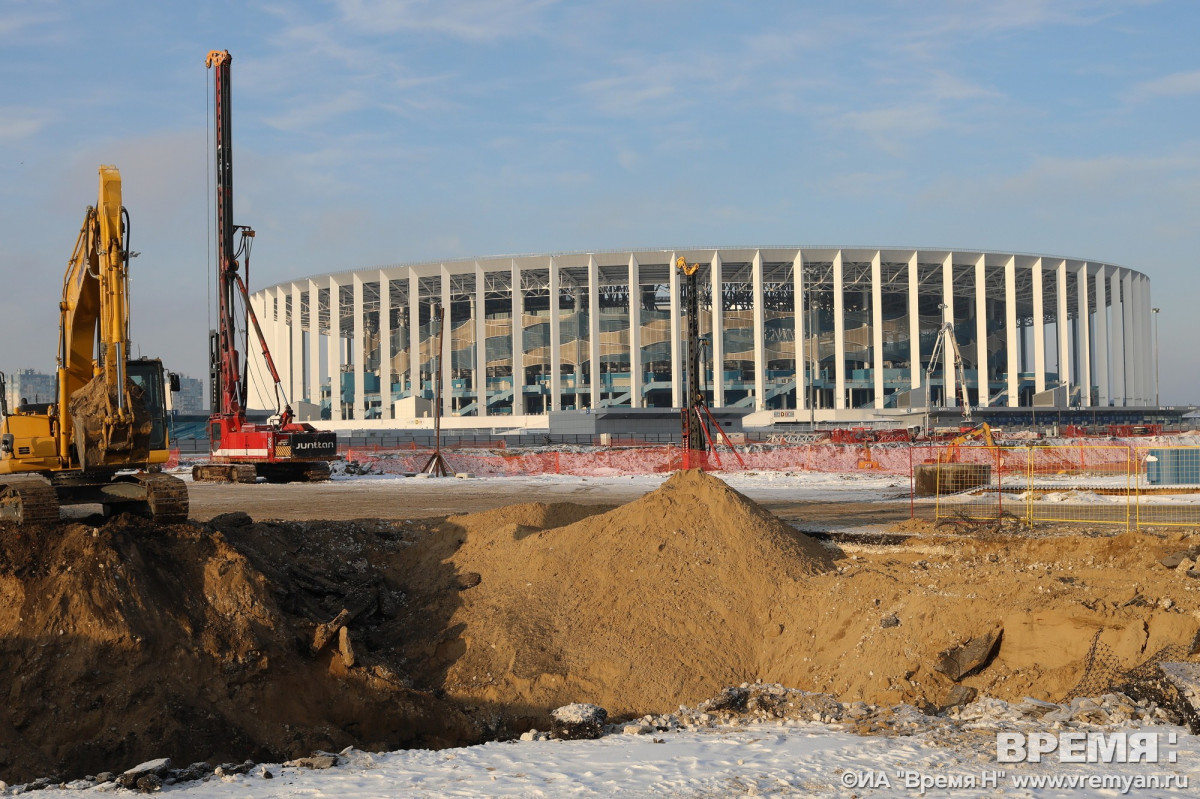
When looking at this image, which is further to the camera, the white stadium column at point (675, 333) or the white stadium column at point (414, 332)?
the white stadium column at point (414, 332)

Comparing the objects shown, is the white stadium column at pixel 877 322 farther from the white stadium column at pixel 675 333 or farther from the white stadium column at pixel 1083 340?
the white stadium column at pixel 1083 340

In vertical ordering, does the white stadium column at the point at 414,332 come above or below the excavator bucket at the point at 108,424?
above

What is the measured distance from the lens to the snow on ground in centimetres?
616

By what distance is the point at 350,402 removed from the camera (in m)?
89.4

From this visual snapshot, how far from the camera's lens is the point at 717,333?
74750mm

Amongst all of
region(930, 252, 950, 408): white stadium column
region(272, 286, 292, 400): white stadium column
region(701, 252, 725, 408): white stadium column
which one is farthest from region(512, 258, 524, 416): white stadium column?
region(930, 252, 950, 408): white stadium column

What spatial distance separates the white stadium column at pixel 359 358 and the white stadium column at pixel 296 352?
211 inches

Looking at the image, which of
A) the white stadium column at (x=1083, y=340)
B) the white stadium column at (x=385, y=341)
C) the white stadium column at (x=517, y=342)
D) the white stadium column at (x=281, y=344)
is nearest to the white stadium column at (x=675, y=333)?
the white stadium column at (x=517, y=342)

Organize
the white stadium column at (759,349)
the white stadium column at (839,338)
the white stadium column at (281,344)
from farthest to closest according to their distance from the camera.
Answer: the white stadium column at (281,344), the white stadium column at (759,349), the white stadium column at (839,338)

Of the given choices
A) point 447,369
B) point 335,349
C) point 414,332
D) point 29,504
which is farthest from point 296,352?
point 29,504

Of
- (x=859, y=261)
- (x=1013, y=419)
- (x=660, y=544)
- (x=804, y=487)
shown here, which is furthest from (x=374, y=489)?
(x=1013, y=419)

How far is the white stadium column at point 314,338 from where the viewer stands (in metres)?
84.6

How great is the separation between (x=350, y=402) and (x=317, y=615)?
8122 cm

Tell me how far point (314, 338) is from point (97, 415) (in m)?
76.1
